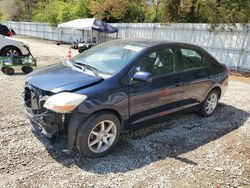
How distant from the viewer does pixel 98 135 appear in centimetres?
415

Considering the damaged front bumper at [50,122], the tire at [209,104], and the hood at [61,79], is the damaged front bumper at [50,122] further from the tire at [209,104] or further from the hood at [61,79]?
the tire at [209,104]

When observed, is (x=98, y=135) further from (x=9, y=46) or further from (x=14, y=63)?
(x=9, y=46)

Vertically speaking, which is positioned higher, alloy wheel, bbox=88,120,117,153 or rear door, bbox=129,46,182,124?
rear door, bbox=129,46,182,124

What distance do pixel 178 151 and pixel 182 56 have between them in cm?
177

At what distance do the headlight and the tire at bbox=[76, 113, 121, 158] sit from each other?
0.32m

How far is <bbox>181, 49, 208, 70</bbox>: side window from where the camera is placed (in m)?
5.35

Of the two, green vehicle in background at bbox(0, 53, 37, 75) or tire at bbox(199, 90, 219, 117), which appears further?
green vehicle in background at bbox(0, 53, 37, 75)

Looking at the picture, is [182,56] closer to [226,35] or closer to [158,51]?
[158,51]

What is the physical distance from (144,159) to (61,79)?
1708mm

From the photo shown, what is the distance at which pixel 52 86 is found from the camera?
13.2 feet

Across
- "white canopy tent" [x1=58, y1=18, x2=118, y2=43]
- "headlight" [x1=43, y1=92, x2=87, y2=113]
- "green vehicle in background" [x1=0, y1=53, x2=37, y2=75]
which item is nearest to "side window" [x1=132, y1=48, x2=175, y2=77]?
"headlight" [x1=43, y1=92, x2=87, y2=113]

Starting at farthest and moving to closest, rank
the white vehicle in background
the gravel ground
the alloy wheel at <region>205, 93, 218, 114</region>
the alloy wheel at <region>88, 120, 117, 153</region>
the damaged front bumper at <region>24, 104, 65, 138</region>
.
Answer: the white vehicle in background < the alloy wheel at <region>205, 93, 218, 114</region> < the alloy wheel at <region>88, 120, 117, 153</region> < the damaged front bumper at <region>24, 104, 65, 138</region> < the gravel ground

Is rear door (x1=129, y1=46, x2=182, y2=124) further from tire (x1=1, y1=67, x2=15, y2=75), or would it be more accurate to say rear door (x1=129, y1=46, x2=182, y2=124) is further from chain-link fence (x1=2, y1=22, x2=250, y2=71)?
chain-link fence (x1=2, y1=22, x2=250, y2=71)

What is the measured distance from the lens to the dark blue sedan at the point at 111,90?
393 cm
